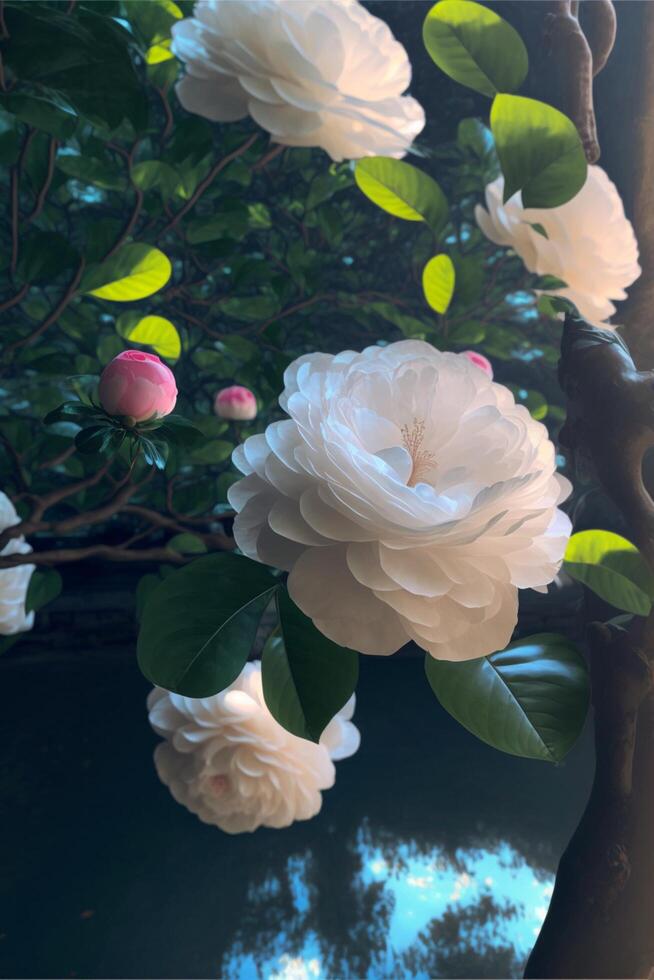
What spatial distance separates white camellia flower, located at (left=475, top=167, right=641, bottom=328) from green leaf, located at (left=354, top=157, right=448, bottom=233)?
0.16 feet

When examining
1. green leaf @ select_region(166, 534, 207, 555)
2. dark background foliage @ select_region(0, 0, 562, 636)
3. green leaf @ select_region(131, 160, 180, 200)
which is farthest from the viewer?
green leaf @ select_region(166, 534, 207, 555)

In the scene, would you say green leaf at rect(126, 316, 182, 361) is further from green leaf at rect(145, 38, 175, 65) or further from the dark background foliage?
green leaf at rect(145, 38, 175, 65)

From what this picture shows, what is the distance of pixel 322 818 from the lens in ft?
2.27

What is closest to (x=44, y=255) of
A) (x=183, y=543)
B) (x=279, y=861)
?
(x=183, y=543)

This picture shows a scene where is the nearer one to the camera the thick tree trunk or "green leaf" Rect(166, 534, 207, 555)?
the thick tree trunk

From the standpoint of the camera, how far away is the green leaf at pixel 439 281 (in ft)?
1.05

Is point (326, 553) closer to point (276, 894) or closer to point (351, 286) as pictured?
point (276, 894)

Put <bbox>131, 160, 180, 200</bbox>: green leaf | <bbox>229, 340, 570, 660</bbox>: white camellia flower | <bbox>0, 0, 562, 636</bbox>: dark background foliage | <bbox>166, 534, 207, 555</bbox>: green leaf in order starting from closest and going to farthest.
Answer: <bbox>229, 340, 570, 660</bbox>: white camellia flower, <bbox>0, 0, 562, 636</bbox>: dark background foliage, <bbox>131, 160, 180, 200</bbox>: green leaf, <bbox>166, 534, 207, 555</bbox>: green leaf

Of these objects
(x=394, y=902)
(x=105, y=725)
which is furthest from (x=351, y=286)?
(x=394, y=902)

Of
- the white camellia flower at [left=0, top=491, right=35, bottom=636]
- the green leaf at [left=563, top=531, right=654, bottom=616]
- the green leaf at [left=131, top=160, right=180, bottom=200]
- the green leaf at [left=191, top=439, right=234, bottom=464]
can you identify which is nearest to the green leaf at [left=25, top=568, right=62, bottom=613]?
the white camellia flower at [left=0, top=491, right=35, bottom=636]

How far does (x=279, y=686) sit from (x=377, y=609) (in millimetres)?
54

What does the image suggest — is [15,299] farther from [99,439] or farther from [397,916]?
[397,916]

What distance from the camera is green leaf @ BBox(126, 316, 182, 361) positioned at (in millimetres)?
341

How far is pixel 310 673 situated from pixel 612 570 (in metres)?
0.09
